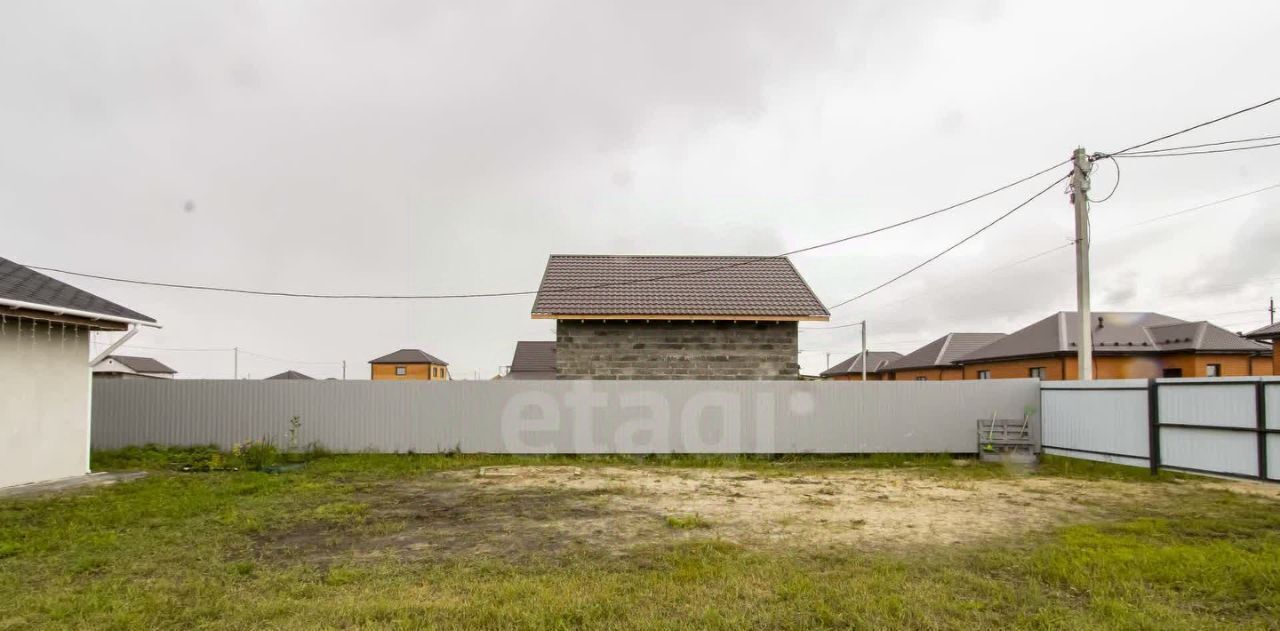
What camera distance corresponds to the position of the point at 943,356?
34.7m

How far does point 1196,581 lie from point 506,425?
10332 mm

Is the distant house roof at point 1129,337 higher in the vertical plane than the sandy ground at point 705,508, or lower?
higher

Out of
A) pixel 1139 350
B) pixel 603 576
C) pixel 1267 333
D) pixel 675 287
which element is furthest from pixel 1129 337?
pixel 603 576

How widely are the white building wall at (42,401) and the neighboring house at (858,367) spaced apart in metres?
41.8

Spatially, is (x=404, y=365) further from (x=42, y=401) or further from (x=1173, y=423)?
(x=1173, y=423)

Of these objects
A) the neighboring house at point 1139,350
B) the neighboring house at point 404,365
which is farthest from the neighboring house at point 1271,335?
the neighboring house at point 404,365

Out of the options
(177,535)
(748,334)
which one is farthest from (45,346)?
(748,334)

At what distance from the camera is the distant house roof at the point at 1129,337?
2339 cm

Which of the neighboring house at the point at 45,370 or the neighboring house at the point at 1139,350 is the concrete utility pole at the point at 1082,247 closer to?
the neighboring house at the point at 1139,350

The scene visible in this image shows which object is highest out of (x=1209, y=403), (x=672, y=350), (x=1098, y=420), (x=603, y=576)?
(x=672, y=350)

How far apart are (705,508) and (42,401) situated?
9237mm

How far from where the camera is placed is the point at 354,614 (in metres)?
4.05

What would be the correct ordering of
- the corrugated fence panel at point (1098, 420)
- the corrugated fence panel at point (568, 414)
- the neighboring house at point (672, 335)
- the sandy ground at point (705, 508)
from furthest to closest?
1. the neighboring house at point (672, 335)
2. the corrugated fence panel at point (568, 414)
3. the corrugated fence panel at point (1098, 420)
4. the sandy ground at point (705, 508)

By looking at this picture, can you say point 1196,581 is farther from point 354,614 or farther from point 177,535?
point 177,535
